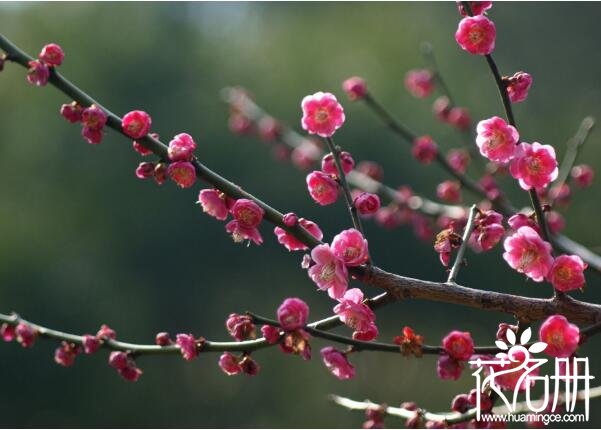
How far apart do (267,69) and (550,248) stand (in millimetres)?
22397

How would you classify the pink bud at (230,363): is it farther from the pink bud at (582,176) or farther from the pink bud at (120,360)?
the pink bud at (582,176)

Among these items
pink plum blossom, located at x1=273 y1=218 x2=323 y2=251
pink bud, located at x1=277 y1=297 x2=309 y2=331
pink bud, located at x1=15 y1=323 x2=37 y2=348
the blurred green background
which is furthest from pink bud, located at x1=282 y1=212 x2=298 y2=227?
the blurred green background

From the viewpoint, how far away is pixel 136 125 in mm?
1528

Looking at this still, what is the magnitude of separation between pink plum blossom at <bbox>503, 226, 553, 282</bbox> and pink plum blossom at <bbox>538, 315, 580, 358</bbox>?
0.09 m

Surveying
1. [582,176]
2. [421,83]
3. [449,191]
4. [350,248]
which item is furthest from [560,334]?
[421,83]

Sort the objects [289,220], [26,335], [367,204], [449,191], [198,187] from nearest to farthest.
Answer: [289,220] → [367,204] → [26,335] → [449,191] → [198,187]

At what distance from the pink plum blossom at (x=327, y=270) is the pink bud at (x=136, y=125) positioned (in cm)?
35

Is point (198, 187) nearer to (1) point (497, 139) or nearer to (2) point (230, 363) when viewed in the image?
(2) point (230, 363)

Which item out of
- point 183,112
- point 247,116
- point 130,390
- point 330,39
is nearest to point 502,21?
point 330,39

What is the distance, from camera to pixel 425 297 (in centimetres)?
149

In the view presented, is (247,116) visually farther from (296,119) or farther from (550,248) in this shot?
(296,119)

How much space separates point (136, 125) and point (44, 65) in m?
0.21

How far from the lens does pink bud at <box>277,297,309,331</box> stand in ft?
4.55

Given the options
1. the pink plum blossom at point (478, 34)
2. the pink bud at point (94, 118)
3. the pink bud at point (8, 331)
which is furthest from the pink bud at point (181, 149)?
the pink bud at point (8, 331)
